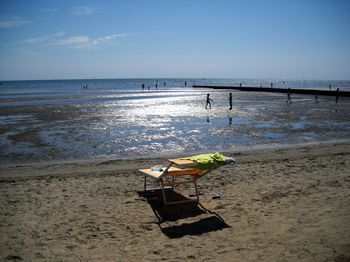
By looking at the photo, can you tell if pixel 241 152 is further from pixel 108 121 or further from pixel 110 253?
pixel 108 121

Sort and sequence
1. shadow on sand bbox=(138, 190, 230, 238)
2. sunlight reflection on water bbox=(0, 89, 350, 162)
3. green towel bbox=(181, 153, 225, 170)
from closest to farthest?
shadow on sand bbox=(138, 190, 230, 238) < green towel bbox=(181, 153, 225, 170) < sunlight reflection on water bbox=(0, 89, 350, 162)

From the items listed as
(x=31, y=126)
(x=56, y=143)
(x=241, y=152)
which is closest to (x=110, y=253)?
(x=241, y=152)

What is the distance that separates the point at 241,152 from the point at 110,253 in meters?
7.97

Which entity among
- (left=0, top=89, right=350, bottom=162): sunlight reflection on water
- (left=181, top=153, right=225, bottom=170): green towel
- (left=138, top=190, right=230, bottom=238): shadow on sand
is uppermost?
(left=181, top=153, right=225, bottom=170): green towel

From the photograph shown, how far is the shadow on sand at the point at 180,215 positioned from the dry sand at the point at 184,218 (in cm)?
2

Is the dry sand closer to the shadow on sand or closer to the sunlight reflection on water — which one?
the shadow on sand

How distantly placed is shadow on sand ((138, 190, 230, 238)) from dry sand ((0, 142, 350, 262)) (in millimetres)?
17

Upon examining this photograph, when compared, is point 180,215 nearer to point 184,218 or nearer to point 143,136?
point 184,218

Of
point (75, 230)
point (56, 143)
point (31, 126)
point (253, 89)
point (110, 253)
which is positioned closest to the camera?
point (110, 253)

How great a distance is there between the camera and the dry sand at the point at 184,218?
4559 millimetres

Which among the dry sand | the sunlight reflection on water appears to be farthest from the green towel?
the sunlight reflection on water

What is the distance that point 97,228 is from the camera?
5.53 metres

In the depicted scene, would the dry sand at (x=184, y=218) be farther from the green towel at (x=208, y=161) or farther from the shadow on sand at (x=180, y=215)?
the green towel at (x=208, y=161)

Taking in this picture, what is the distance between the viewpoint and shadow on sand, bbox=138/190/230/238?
5.38 metres
